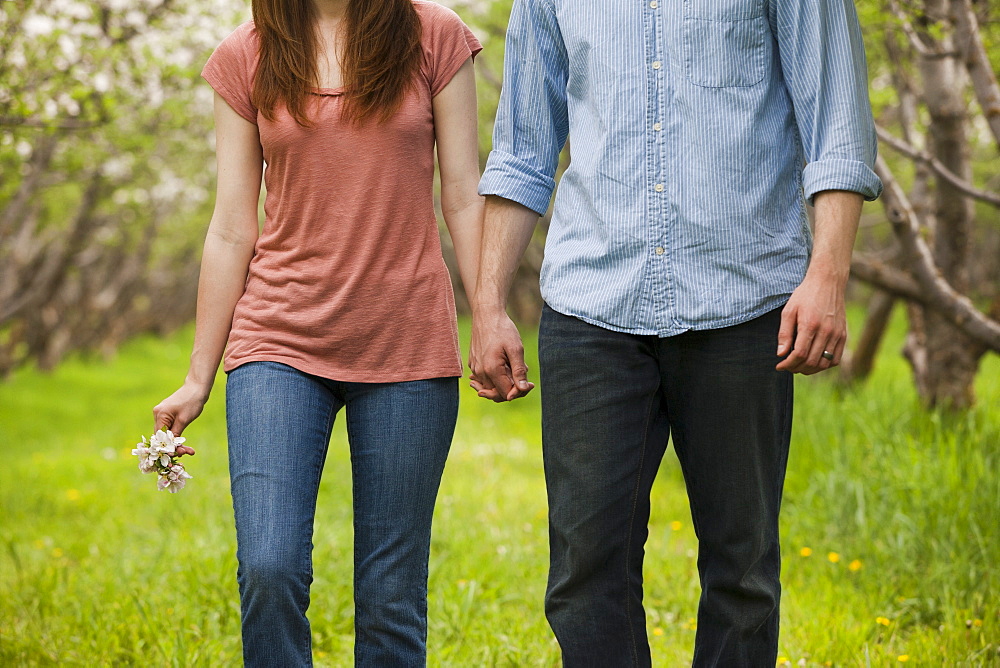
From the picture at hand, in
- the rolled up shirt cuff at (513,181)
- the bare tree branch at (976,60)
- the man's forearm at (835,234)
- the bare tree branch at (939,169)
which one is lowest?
the man's forearm at (835,234)

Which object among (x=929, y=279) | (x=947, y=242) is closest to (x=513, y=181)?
(x=929, y=279)

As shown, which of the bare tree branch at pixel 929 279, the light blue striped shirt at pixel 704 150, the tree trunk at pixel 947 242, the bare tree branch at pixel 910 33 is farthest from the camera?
the tree trunk at pixel 947 242

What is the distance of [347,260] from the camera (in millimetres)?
2498

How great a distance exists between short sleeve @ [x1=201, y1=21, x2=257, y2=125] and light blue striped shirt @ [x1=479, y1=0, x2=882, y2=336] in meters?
0.87

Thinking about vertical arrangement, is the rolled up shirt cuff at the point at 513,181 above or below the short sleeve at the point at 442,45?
below

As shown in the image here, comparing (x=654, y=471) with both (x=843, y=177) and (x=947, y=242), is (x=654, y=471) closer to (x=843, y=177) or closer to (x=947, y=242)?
(x=843, y=177)

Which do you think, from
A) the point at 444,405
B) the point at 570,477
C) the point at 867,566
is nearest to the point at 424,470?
the point at 444,405

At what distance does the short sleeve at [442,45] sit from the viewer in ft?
8.65

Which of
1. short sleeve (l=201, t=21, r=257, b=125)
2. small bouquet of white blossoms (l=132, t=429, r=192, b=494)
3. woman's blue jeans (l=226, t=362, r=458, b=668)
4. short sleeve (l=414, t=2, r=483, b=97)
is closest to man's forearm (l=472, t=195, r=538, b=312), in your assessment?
woman's blue jeans (l=226, t=362, r=458, b=668)

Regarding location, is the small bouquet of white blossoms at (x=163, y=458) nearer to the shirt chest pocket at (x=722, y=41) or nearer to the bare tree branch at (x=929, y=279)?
the shirt chest pocket at (x=722, y=41)

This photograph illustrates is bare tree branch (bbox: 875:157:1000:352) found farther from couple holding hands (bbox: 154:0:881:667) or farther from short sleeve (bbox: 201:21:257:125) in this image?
short sleeve (bbox: 201:21:257:125)

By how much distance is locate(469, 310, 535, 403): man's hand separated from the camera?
2.49 metres

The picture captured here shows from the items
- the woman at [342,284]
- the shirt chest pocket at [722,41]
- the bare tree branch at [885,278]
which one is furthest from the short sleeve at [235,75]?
the bare tree branch at [885,278]

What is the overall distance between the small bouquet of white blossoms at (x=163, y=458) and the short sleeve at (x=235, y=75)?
2.70 feet
